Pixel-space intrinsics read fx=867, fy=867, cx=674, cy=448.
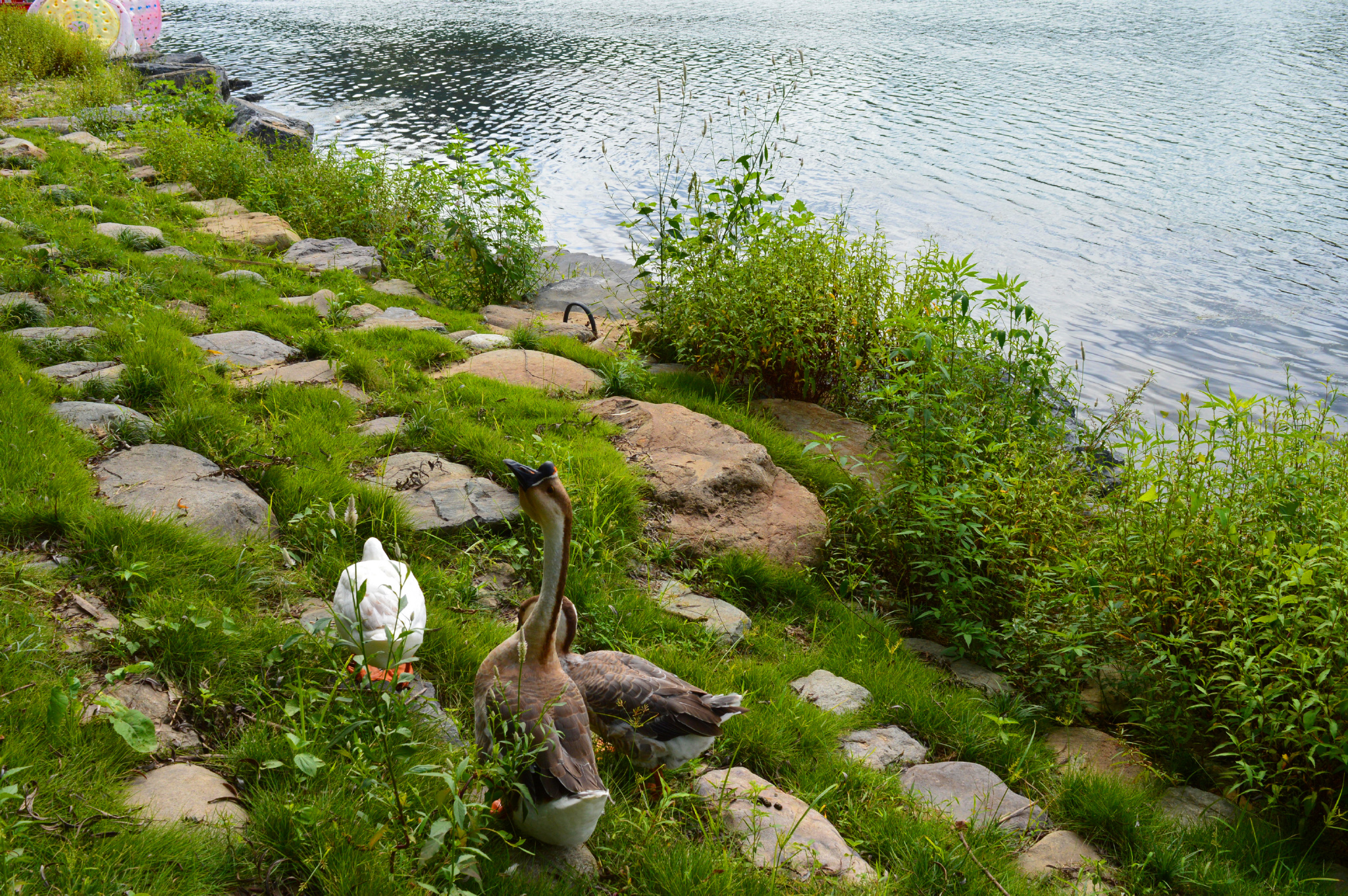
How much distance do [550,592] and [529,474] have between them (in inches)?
17.4

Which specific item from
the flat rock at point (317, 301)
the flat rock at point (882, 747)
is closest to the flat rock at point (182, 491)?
the flat rock at point (882, 747)

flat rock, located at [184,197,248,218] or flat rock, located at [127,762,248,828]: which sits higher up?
flat rock, located at [184,197,248,218]

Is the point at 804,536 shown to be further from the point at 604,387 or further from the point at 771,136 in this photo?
the point at 771,136

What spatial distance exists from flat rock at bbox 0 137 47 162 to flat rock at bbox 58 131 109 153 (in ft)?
2.27

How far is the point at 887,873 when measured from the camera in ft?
10.2

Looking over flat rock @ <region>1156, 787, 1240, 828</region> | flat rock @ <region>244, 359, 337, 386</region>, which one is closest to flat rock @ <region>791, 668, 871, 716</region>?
flat rock @ <region>1156, 787, 1240, 828</region>

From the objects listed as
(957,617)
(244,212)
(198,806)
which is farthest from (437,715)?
(244,212)

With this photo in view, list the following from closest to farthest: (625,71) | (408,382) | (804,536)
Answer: (804,536) < (408,382) < (625,71)

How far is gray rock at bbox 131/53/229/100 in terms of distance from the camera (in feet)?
61.9

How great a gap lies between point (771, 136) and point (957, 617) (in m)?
14.6

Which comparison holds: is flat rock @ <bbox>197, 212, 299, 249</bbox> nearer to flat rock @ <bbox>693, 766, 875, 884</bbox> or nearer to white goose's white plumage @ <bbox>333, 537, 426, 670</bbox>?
white goose's white plumage @ <bbox>333, 537, 426, 670</bbox>

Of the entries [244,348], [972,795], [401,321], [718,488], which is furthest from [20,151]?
[972,795]

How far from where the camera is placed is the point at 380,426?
537cm

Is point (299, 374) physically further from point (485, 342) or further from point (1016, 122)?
point (1016, 122)
